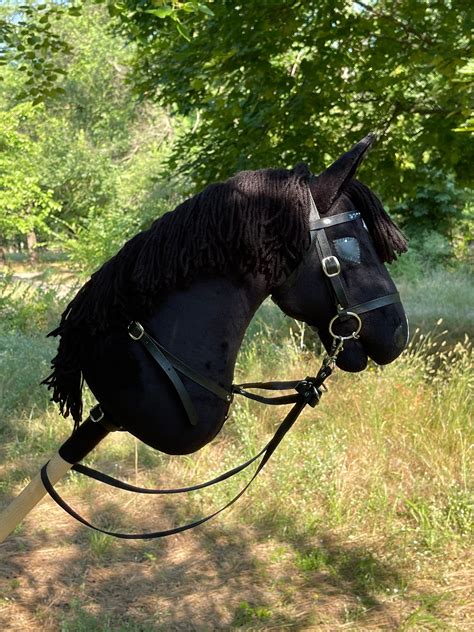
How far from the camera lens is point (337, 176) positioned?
1.37m

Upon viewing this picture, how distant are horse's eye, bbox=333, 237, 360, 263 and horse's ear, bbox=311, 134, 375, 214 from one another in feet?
0.25

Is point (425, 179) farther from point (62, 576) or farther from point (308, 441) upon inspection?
point (62, 576)

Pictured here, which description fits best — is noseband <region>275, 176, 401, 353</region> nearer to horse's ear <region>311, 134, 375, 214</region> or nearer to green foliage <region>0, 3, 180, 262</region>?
horse's ear <region>311, 134, 375, 214</region>

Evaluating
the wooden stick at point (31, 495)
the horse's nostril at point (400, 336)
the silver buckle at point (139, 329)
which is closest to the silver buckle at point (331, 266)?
→ the horse's nostril at point (400, 336)

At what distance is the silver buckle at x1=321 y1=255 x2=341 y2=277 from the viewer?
1378 millimetres

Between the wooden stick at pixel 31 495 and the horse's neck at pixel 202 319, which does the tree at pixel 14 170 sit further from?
the horse's neck at pixel 202 319

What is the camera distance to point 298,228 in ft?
4.46

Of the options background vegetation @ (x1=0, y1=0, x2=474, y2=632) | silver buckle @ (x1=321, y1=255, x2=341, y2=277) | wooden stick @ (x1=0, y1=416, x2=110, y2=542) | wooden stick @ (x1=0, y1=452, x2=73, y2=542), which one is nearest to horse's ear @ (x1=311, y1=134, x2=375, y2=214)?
silver buckle @ (x1=321, y1=255, x2=341, y2=277)

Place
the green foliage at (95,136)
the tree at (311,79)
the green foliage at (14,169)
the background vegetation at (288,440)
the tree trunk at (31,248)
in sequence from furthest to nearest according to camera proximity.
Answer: the tree trunk at (31,248)
the green foliage at (95,136)
the green foliage at (14,169)
the tree at (311,79)
the background vegetation at (288,440)

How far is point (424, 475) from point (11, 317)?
22.6 ft

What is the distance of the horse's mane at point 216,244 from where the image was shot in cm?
136

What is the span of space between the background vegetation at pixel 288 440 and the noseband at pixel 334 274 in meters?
1.70

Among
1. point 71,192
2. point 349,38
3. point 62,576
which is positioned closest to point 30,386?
point 62,576

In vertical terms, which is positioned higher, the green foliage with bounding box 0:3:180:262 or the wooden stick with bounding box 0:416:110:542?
the green foliage with bounding box 0:3:180:262
